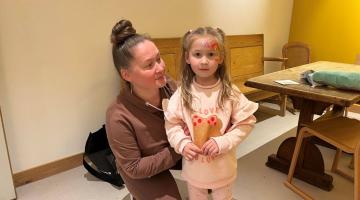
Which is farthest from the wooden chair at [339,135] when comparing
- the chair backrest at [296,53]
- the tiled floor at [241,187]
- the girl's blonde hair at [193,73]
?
the chair backrest at [296,53]

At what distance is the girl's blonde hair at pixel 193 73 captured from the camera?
112 cm

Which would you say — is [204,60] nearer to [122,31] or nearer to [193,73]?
[193,73]

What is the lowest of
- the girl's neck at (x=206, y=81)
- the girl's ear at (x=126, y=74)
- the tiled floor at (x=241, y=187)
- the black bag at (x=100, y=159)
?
the tiled floor at (x=241, y=187)

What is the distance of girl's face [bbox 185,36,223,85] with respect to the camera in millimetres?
1090

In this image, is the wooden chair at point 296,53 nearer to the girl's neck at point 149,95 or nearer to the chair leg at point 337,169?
the chair leg at point 337,169

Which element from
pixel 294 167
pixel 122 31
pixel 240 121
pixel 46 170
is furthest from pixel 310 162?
pixel 46 170

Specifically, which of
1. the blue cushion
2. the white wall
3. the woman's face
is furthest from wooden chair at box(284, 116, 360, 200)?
the white wall

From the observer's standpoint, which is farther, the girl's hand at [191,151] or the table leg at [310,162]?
the table leg at [310,162]

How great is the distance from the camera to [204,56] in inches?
43.4

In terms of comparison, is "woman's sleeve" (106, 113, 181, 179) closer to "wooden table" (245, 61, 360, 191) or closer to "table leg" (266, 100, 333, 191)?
"wooden table" (245, 61, 360, 191)

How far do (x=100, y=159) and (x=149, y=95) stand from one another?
1001mm

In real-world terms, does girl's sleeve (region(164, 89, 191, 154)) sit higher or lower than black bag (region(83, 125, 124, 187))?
higher

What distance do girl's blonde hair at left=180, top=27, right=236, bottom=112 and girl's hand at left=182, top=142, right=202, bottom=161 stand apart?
0.47ft

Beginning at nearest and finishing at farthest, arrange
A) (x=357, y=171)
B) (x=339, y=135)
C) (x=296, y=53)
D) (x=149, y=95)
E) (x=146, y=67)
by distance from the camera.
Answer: (x=146, y=67) → (x=149, y=95) → (x=357, y=171) → (x=339, y=135) → (x=296, y=53)
